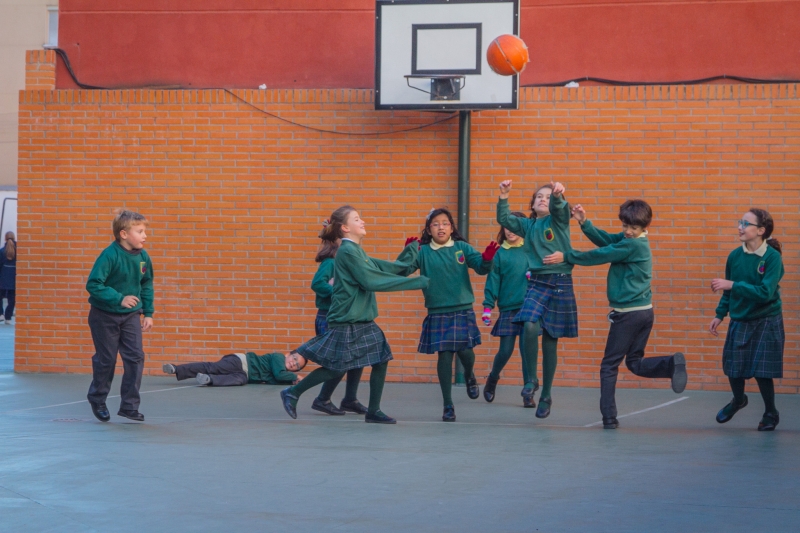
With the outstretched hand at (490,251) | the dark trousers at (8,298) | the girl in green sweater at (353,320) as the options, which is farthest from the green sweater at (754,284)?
the dark trousers at (8,298)

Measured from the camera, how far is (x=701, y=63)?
1066cm

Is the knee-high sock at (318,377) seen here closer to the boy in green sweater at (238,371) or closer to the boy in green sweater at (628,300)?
the boy in green sweater at (628,300)

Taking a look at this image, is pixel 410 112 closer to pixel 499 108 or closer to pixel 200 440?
pixel 499 108

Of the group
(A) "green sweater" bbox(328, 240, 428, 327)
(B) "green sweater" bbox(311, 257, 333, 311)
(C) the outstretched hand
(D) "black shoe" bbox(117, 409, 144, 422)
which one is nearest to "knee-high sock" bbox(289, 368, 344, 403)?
(A) "green sweater" bbox(328, 240, 428, 327)

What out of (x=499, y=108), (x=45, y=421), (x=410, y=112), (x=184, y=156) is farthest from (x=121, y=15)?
(x=45, y=421)

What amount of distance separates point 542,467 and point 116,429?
3307 mm

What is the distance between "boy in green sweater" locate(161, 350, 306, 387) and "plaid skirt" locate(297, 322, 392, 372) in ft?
8.83

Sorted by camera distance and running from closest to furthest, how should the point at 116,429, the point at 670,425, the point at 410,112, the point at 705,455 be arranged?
the point at 705,455 → the point at 116,429 → the point at 670,425 → the point at 410,112

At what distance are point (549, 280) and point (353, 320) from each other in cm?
177

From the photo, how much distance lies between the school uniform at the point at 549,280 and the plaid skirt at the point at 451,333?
518 millimetres

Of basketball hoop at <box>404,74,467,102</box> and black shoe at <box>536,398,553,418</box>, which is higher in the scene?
basketball hoop at <box>404,74,467,102</box>

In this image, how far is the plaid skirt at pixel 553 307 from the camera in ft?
26.8

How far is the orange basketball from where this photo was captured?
9156 millimetres

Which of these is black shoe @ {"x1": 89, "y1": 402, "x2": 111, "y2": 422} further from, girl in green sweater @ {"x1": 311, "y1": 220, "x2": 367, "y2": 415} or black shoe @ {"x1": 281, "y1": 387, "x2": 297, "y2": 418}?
girl in green sweater @ {"x1": 311, "y1": 220, "x2": 367, "y2": 415}
